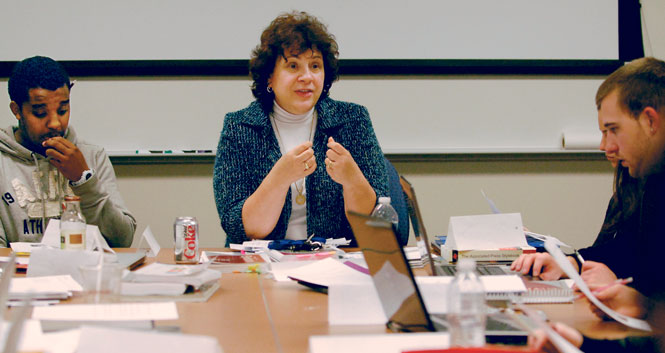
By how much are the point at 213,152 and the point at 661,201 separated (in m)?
1.98

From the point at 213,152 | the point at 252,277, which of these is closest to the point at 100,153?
the point at 213,152

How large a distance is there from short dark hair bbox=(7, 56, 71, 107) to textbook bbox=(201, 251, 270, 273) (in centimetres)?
85

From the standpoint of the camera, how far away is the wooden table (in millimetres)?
875

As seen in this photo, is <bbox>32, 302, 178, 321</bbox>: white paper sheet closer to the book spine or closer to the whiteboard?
the book spine

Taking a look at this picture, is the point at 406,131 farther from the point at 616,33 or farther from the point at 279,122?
the point at 616,33

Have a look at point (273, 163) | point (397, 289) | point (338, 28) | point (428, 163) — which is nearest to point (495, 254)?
point (397, 289)

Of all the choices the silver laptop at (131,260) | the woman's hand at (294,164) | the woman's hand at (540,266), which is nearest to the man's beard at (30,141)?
the silver laptop at (131,260)

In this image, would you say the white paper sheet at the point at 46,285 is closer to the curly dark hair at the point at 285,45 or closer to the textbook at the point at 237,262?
the textbook at the point at 237,262

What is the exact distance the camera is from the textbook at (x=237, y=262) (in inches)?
55.7

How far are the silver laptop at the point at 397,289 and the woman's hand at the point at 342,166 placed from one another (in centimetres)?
91

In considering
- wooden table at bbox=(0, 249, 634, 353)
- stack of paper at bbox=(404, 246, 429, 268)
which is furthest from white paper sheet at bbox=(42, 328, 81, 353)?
stack of paper at bbox=(404, 246, 429, 268)

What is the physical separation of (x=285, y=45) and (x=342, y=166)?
1.72 ft

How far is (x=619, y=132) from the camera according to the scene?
4.40 feet

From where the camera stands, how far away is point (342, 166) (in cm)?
181
